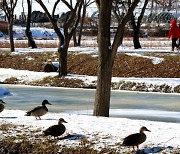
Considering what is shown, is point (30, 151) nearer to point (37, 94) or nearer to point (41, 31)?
point (37, 94)

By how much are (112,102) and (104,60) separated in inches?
194

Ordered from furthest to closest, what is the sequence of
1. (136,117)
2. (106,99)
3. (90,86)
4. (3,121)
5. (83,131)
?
(90,86)
(136,117)
(106,99)
(3,121)
(83,131)

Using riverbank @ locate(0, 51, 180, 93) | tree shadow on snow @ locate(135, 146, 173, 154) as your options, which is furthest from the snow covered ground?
riverbank @ locate(0, 51, 180, 93)

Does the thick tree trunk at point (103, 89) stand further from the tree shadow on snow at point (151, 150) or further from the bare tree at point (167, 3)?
the bare tree at point (167, 3)

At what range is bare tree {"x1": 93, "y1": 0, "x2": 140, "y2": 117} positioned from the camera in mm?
13594

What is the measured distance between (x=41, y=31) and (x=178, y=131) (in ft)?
170

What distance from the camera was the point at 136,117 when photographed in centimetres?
1498

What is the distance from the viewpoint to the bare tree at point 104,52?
13.6 metres

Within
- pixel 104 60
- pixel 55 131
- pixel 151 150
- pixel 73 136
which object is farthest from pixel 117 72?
pixel 151 150

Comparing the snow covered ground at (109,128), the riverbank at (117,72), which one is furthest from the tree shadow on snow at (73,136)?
the riverbank at (117,72)

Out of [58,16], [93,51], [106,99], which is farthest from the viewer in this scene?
[58,16]

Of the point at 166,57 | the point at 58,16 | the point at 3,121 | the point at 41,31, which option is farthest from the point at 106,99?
the point at 58,16

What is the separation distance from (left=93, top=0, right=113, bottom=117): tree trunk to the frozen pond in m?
1.39

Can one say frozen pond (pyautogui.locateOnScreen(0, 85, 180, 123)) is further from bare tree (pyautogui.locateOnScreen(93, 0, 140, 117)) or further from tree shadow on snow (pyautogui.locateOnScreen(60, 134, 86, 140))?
tree shadow on snow (pyautogui.locateOnScreen(60, 134, 86, 140))
